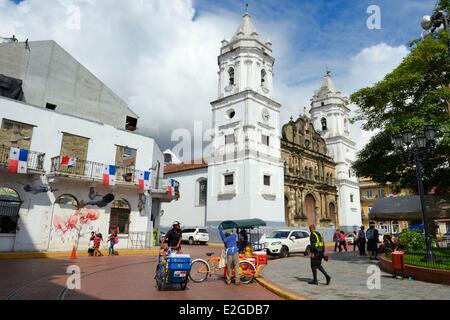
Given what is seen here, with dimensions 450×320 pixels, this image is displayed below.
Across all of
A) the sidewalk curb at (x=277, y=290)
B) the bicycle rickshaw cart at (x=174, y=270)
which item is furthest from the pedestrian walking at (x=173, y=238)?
the sidewalk curb at (x=277, y=290)

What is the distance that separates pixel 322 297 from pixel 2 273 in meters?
9.90

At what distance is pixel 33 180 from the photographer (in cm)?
1755

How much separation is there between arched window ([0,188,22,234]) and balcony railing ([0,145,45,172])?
1.52 m

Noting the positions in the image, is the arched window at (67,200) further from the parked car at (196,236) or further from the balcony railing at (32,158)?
the parked car at (196,236)

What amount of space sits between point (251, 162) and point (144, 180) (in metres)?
12.8

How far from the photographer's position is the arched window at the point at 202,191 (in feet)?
119

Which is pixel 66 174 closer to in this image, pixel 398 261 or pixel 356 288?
pixel 356 288

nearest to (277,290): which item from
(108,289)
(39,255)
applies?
(108,289)

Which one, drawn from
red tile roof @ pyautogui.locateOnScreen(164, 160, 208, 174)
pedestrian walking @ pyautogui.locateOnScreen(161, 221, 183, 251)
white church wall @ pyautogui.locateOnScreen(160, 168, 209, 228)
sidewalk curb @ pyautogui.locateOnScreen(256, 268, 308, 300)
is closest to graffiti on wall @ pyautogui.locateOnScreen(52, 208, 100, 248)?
pedestrian walking @ pyautogui.locateOnScreen(161, 221, 183, 251)

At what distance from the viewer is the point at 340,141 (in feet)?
155

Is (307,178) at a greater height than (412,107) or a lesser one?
greater

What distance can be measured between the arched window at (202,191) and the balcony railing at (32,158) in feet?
67.1

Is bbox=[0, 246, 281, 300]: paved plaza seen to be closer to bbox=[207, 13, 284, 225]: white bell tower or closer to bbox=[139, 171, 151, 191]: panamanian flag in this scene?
bbox=[139, 171, 151, 191]: panamanian flag
